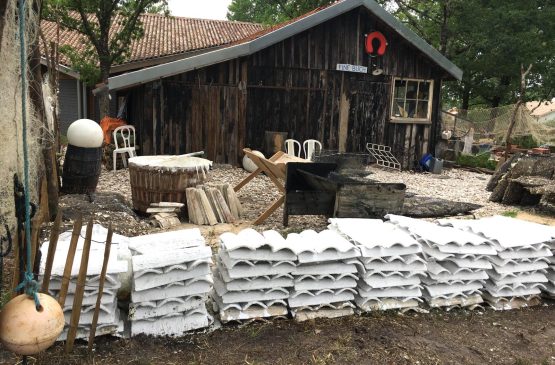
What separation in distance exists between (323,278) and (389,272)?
0.63m

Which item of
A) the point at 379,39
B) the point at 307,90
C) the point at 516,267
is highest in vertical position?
the point at 379,39

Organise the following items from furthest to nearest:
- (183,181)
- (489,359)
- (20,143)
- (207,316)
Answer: (183,181)
(20,143)
(207,316)
(489,359)

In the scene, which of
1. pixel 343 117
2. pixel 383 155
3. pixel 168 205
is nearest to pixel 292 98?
pixel 343 117

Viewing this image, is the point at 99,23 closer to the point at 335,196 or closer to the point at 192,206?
the point at 192,206

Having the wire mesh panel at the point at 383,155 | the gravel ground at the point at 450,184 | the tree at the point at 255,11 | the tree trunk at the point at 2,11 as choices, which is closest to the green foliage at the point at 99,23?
the wire mesh panel at the point at 383,155

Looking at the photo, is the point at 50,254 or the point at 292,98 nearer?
the point at 50,254

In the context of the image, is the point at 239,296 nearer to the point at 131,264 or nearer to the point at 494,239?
the point at 131,264

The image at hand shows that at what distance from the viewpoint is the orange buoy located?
2.51 m

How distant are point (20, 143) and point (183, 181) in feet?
10.0

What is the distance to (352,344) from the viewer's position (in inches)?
145

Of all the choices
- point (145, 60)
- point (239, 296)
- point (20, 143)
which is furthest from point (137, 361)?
point (145, 60)

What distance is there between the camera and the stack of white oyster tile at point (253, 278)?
12.8 feet

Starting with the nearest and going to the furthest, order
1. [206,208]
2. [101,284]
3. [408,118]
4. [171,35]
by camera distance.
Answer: [101,284] < [206,208] < [408,118] < [171,35]

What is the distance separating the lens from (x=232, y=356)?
11.4ft
